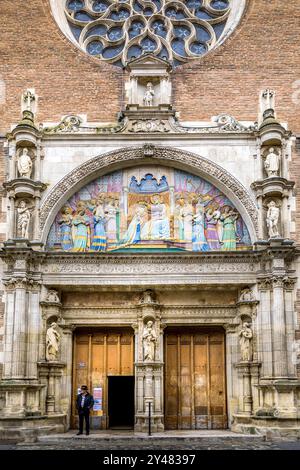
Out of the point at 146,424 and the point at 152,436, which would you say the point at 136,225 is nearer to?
the point at 146,424

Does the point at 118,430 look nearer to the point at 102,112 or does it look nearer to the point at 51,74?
the point at 102,112

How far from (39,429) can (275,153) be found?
8603mm

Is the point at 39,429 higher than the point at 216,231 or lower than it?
lower

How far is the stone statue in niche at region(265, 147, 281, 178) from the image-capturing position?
16.3 metres

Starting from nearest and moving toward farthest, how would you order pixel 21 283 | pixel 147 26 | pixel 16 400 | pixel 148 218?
pixel 16 400
pixel 21 283
pixel 148 218
pixel 147 26

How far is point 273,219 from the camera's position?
16.1m

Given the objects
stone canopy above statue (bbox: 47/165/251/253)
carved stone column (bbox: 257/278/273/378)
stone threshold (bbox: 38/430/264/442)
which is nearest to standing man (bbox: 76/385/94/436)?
stone threshold (bbox: 38/430/264/442)

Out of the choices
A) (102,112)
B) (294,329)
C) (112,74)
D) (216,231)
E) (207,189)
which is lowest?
(294,329)

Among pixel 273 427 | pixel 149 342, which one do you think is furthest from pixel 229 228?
pixel 273 427

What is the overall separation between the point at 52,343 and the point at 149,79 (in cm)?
715

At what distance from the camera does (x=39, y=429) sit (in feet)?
49.3

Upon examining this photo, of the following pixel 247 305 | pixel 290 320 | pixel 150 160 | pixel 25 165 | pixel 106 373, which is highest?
pixel 150 160

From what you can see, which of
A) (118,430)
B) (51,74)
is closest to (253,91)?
(51,74)
